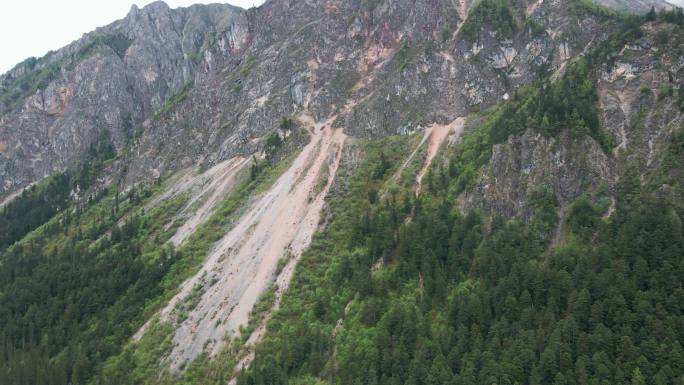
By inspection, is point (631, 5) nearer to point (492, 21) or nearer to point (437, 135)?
point (492, 21)

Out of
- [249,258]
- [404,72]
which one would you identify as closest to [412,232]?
[249,258]

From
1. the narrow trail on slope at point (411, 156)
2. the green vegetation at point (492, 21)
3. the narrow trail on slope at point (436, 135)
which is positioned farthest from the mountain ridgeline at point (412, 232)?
the narrow trail on slope at point (411, 156)

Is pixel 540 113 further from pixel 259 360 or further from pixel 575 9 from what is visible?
pixel 259 360

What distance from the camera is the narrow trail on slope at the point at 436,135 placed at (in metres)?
130

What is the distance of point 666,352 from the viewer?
6462 cm

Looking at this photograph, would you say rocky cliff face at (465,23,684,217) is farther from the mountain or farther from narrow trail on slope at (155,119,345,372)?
the mountain

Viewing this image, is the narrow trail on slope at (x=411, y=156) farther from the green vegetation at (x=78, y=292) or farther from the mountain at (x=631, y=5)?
the mountain at (x=631, y=5)

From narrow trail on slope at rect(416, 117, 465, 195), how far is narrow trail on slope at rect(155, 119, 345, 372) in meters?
24.0

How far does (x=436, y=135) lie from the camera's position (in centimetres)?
14212

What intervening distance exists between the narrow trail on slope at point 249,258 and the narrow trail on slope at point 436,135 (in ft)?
78.7

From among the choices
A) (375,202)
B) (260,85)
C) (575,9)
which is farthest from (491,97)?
(260,85)

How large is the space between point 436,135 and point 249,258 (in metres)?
57.9

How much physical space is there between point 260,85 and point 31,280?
9454 centimetres

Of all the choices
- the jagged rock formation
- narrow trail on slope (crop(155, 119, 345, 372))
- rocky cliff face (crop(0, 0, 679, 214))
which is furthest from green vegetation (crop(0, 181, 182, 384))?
rocky cliff face (crop(0, 0, 679, 214))
